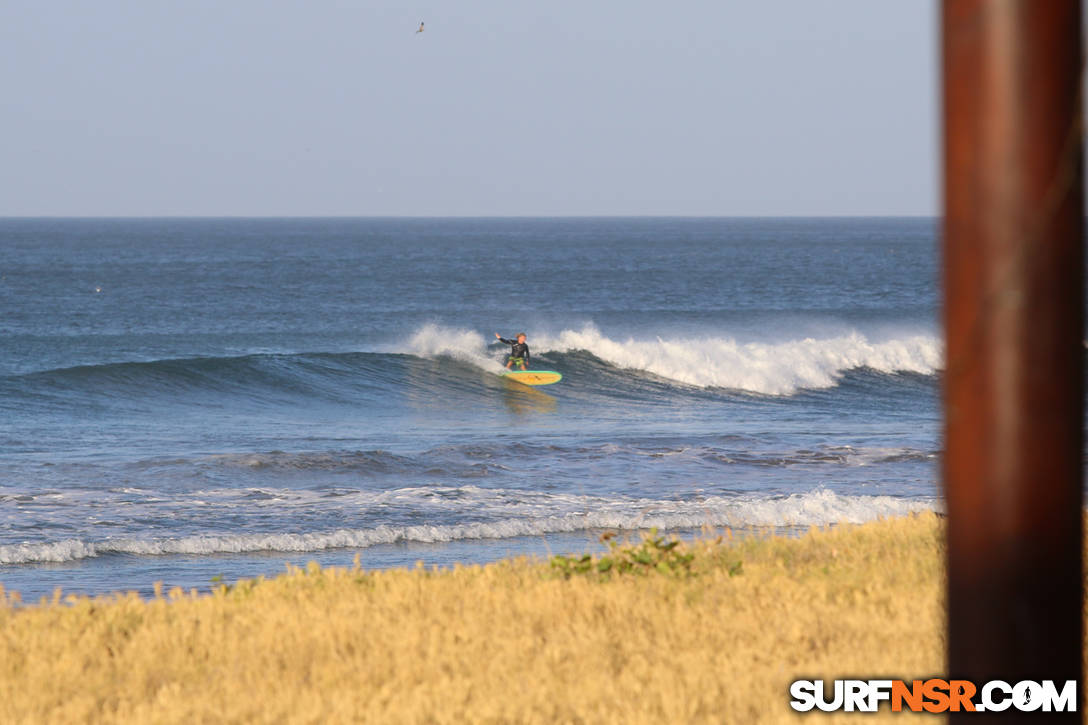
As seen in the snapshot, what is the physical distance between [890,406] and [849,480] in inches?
479

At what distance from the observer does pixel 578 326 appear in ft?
180

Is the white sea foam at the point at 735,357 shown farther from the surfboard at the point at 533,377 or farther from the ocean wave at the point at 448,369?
the surfboard at the point at 533,377

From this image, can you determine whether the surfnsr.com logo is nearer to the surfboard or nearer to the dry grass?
the dry grass

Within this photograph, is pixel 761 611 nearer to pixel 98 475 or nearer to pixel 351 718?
pixel 351 718

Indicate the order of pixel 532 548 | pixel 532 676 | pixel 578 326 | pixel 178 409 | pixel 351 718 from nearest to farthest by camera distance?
1. pixel 351 718
2. pixel 532 676
3. pixel 532 548
4. pixel 178 409
5. pixel 578 326

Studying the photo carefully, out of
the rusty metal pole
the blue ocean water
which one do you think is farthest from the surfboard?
the rusty metal pole

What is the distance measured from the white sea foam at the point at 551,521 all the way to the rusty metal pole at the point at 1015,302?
926 cm

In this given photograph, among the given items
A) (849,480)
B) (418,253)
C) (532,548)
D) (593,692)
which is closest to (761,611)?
(593,692)

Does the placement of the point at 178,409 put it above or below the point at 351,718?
below

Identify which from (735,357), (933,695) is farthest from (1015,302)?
(735,357)

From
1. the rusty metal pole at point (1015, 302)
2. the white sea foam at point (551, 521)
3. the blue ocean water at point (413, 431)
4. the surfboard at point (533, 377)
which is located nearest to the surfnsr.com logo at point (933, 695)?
the rusty metal pole at point (1015, 302)

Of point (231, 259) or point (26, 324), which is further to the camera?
point (231, 259)

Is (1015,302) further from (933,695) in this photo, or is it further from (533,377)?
(533,377)

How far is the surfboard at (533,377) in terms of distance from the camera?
30641 millimetres
